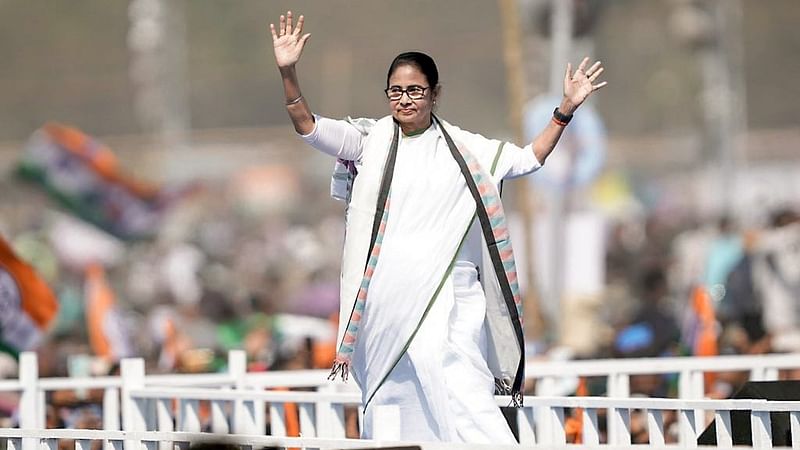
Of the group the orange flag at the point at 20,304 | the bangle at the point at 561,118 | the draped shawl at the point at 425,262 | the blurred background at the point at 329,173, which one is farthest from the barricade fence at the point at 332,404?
the blurred background at the point at 329,173


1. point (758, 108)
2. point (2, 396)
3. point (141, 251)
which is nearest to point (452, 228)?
point (2, 396)

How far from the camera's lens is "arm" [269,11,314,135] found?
8.21 m

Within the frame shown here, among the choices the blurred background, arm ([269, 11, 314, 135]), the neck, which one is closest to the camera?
arm ([269, 11, 314, 135])

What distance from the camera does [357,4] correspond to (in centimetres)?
10050

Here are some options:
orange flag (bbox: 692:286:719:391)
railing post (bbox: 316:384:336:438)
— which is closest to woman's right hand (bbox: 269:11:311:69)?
railing post (bbox: 316:384:336:438)

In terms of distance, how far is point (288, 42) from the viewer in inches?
→ 330

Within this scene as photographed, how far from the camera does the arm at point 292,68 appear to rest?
26.9ft

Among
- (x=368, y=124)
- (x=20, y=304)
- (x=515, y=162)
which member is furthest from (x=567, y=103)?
(x=20, y=304)

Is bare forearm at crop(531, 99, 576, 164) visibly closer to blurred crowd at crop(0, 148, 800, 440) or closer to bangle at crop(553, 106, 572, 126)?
bangle at crop(553, 106, 572, 126)

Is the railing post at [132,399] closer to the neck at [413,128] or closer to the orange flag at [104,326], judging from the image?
the neck at [413,128]

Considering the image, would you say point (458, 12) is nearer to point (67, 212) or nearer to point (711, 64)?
point (711, 64)

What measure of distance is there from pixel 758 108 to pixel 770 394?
71.8m

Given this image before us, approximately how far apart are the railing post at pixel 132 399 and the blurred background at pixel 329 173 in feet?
8.73

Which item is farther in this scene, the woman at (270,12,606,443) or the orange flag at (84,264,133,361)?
the orange flag at (84,264,133,361)
